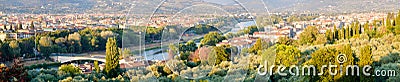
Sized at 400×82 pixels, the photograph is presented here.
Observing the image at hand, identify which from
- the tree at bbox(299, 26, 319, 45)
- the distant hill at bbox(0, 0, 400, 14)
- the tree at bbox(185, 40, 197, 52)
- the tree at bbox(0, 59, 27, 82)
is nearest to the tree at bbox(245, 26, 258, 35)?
the tree at bbox(185, 40, 197, 52)

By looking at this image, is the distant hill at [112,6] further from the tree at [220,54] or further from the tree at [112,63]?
the tree at [220,54]

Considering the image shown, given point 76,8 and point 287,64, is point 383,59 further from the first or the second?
point 76,8

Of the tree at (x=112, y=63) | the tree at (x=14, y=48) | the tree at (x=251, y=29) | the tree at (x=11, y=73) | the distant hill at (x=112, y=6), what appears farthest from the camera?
the distant hill at (x=112, y=6)

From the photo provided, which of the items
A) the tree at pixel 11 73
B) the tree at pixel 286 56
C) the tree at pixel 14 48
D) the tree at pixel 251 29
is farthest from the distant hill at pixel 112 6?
the tree at pixel 11 73

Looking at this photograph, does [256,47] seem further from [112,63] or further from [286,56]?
[112,63]

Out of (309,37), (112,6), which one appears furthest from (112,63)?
(112,6)

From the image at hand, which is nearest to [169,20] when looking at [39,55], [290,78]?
[290,78]

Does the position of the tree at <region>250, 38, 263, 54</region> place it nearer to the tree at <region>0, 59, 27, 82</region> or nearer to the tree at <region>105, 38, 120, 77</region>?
the tree at <region>0, 59, 27, 82</region>

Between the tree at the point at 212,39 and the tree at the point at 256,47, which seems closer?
the tree at the point at 256,47
